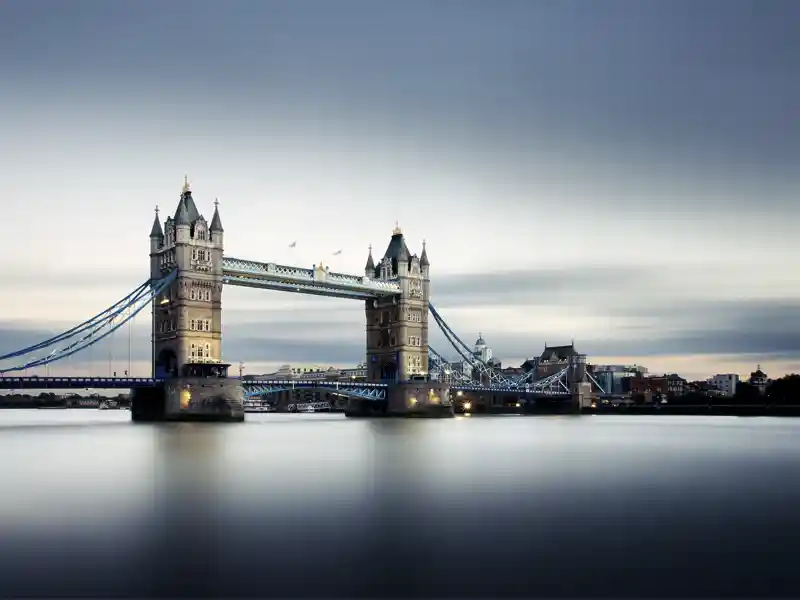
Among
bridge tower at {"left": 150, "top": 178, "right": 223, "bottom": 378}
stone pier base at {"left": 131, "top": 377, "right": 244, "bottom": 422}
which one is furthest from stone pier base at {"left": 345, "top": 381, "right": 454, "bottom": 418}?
stone pier base at {"left": 131, "top": 377, "right": 244, "bottom": 422}

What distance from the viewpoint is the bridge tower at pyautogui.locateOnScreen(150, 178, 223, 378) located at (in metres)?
68.1

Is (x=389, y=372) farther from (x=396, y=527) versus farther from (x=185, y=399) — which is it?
(x=396, y=527)

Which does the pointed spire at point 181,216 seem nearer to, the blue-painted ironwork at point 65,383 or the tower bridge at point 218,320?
the tower bridge at point 218,320

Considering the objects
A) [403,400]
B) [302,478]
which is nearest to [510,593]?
[302,478]

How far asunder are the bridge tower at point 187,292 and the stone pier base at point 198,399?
9.92 ft

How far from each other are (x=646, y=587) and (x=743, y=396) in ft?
438

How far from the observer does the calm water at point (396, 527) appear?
1247 cm

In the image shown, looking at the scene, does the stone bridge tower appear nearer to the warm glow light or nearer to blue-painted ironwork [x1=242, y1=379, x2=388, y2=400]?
blue-painted ironwork [x1=242, y1=379, x2=388, y2=400]

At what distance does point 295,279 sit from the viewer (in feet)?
253

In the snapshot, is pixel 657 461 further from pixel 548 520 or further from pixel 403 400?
pixel 403 400

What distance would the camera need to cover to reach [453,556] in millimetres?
14188

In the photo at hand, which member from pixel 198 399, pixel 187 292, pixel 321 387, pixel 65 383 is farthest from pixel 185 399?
pixel 321 387

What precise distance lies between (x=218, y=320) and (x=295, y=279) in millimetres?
9406

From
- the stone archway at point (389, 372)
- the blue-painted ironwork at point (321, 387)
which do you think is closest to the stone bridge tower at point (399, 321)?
the stone archway at point (389, 372)
